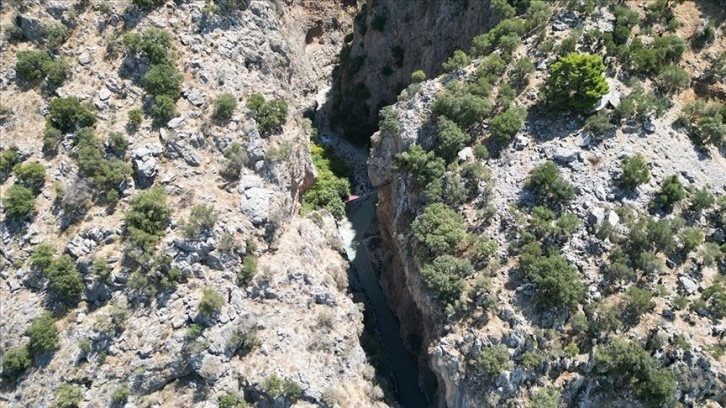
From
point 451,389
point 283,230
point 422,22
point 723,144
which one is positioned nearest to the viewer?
point 451,389

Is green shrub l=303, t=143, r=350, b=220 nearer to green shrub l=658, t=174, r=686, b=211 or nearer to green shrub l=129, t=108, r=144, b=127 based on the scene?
green shrub l=129, t=108, r=144, b=127

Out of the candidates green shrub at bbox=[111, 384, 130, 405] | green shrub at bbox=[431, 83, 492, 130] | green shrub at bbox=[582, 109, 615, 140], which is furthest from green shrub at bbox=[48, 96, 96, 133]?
green shrub at bbox=[582, 109, 615, 140]

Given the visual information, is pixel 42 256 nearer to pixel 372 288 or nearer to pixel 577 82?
pixel 372 288

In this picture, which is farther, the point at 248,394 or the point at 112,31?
the point at 112,31

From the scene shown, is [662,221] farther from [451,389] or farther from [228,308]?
[228,308]

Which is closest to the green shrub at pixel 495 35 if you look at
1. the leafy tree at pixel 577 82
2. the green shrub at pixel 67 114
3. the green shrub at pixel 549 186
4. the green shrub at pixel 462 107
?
the green shrub at pixel 462 107

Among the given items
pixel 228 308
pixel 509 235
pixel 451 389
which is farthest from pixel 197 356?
pixel 509 235

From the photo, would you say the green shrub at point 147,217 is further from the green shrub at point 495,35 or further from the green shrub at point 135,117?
the green shrub at point 495,35
